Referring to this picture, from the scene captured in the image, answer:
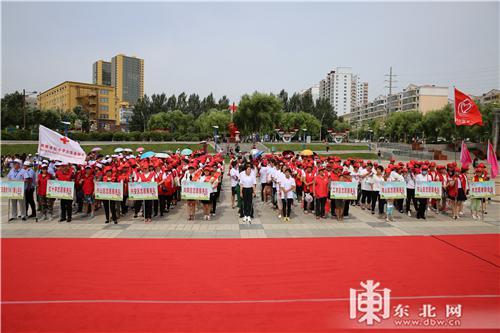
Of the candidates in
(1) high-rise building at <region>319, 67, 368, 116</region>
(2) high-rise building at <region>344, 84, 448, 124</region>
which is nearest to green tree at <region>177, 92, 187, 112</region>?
(2) high-rise building at <region>344, 84, 448, 124</region>

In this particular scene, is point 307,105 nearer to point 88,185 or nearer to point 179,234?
point 88,185

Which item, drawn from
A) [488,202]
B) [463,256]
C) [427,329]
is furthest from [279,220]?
[488,202]

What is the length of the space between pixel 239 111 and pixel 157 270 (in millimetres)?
57820

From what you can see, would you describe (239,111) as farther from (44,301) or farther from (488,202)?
(44,301)

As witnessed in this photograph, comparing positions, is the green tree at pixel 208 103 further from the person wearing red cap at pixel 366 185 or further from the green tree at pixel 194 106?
the person wearing red cap at pixel 366 185

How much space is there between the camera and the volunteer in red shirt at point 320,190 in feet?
38.3

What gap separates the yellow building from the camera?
288 ft

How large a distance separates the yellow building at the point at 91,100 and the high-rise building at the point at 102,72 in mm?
74934

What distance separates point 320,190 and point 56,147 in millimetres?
8471

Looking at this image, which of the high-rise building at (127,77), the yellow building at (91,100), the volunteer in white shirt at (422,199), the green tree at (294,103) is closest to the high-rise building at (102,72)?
the high-rise building at (127,77)

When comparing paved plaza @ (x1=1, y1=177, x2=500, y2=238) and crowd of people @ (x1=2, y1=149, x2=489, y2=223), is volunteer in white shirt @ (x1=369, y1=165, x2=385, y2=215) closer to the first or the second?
crowd of people @ (x1=2, y1=149, x2=489, y2=223)

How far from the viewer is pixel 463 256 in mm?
7977

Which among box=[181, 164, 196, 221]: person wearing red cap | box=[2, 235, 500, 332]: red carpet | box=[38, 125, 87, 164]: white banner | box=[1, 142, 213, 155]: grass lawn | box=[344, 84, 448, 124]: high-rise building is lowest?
box=[2, 235, 500, 332]: red carpet

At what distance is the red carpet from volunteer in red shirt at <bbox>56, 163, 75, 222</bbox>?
232 centimetres
